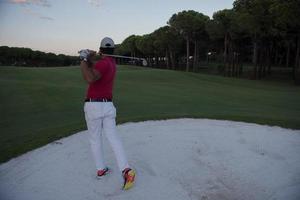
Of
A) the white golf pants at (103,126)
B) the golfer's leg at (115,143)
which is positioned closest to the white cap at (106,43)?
the white golf pants at (103,126)

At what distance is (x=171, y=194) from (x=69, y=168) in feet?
6.45

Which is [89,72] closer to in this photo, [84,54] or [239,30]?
[84,54]

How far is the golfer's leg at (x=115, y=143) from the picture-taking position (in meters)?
5.95

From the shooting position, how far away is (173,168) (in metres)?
6.79

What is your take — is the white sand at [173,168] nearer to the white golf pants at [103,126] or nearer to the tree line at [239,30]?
the white golf pants at [103,126]

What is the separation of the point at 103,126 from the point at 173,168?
1.56 meters

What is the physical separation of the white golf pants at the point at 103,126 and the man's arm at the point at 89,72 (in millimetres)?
450

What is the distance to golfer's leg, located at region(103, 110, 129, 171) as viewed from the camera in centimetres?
595

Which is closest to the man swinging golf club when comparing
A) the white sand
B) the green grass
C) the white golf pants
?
the white golf pants

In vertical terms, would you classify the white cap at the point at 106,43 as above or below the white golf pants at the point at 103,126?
above

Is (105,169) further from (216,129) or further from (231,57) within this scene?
(231,57)

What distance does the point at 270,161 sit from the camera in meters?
7.39

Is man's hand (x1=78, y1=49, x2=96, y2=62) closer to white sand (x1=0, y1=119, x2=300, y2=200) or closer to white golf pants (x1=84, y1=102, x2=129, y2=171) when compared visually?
white golf pants (x1=84, y1=102, x2=129, y2=171)

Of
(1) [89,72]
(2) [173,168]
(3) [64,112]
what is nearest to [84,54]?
(1) [89,72]
